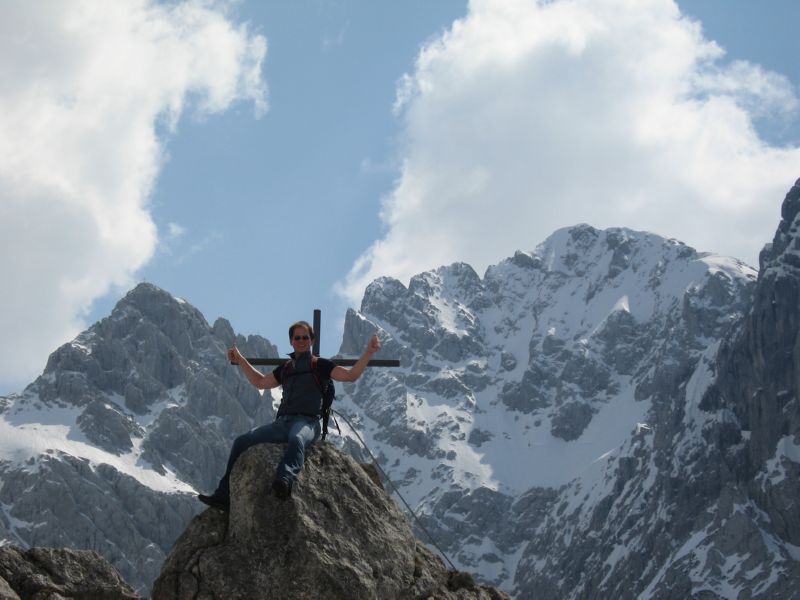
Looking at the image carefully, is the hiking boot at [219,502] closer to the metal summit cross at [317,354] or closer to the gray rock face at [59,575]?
the gray rock face at [59,575]

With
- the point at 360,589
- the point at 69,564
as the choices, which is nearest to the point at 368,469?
the point at 360,589

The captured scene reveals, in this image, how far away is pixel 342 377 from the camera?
16.6m

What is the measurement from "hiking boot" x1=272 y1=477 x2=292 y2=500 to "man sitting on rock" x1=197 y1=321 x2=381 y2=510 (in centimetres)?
33

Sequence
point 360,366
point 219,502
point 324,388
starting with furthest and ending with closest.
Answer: point 324,388
point 360,366
point 219,502

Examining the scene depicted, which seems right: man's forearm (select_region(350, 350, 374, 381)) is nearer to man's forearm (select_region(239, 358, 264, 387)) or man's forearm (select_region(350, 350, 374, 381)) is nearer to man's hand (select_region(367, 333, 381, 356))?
man's hand (select_region(367, 333, 381, 356))

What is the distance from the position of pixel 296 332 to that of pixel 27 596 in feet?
15.7

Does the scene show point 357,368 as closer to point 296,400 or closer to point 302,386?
point 302,386

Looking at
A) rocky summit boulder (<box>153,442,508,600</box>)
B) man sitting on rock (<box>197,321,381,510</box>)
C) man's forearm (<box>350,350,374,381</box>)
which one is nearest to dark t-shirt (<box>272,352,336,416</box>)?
man sitting on rock (<box>197,321,381,510</box>)

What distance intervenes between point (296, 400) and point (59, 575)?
375 cm

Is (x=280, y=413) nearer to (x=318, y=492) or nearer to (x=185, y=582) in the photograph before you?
(x=318, y=492)

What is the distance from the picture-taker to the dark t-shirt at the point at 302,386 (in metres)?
16.2

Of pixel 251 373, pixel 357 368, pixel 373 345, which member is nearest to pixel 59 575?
pixel 251 373

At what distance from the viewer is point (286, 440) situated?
15539 millimetres

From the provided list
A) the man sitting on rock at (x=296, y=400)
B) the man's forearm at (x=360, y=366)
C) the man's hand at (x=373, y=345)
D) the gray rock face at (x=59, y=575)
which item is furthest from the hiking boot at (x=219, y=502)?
the man's hand at (x=373, y=345)
